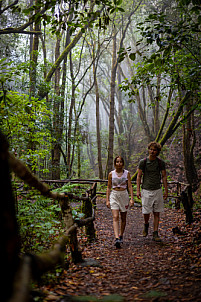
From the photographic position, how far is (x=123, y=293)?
250cm

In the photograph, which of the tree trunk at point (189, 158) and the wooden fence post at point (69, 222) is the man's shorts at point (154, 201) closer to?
the wooden fence post at point (69, 222)

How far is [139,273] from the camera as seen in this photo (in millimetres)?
3211

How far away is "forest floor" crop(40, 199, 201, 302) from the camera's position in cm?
241

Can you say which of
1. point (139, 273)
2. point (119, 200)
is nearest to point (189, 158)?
point (119, 200)

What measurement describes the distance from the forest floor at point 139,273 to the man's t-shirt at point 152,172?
3.74ft

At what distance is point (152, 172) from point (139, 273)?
225 cm

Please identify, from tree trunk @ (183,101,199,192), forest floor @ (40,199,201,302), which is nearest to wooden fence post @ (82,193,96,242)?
forest floor @ (40,199,201,302)

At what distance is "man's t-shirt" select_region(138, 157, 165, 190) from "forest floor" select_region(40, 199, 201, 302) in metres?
1.14

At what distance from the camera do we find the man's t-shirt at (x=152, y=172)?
16.6 feet

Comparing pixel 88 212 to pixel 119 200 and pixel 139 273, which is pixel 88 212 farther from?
pixel 139 273

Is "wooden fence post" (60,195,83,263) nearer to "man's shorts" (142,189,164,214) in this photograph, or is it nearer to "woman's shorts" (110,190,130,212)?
"woman's shorts" (110,190,130,212)

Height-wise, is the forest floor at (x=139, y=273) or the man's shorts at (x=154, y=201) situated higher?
the man's shorts at (x=154, y=201)

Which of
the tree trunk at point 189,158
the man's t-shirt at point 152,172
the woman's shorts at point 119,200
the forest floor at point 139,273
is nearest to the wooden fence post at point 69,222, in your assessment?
the forest floor at point 139,273

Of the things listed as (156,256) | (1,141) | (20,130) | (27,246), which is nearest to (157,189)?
(156,256)
